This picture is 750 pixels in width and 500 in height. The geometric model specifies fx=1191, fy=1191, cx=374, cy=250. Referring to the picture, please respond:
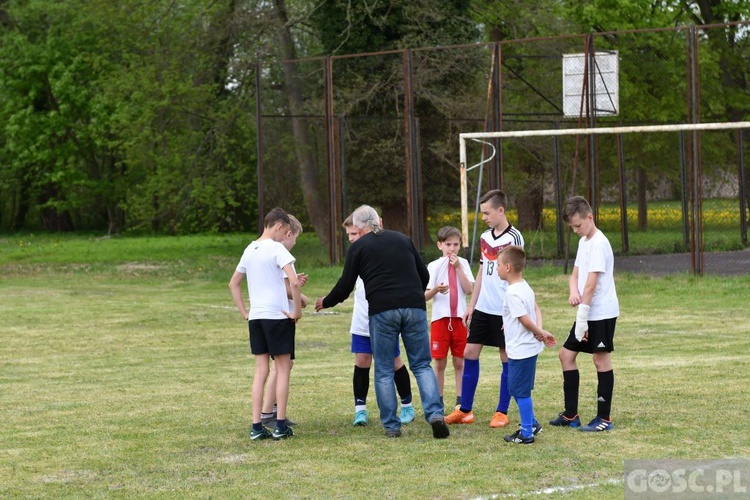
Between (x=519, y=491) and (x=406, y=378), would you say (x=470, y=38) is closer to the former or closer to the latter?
(x=406, y=378)

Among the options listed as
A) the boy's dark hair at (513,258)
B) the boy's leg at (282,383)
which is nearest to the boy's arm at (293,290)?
the boy's leg at (282,383)

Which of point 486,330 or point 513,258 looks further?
point 486,330

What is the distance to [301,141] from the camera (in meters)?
32.3

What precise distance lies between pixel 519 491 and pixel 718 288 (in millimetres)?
14154

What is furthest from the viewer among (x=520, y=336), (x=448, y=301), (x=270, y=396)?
(x=448, y=301)

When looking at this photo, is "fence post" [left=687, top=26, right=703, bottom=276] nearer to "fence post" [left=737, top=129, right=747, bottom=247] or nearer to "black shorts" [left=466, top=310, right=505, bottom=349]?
"fence post" [left=737, top=129, right=747, bottom=247]

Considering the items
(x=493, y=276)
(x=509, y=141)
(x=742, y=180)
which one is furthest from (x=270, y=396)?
(x=509, y=141)

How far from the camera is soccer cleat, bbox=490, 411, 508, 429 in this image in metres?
8.70

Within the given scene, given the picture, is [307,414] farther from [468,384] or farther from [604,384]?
[604,384]

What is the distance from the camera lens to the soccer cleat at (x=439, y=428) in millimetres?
8305

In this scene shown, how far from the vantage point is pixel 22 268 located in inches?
1235

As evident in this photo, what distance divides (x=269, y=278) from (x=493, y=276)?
1678 mm

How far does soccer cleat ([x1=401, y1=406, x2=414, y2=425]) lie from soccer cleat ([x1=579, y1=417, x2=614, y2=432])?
130 cm

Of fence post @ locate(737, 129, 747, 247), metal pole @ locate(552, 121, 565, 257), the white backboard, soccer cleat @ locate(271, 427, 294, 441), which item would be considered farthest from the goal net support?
soccer cleat @ locate(271, 427, 294, 441)
